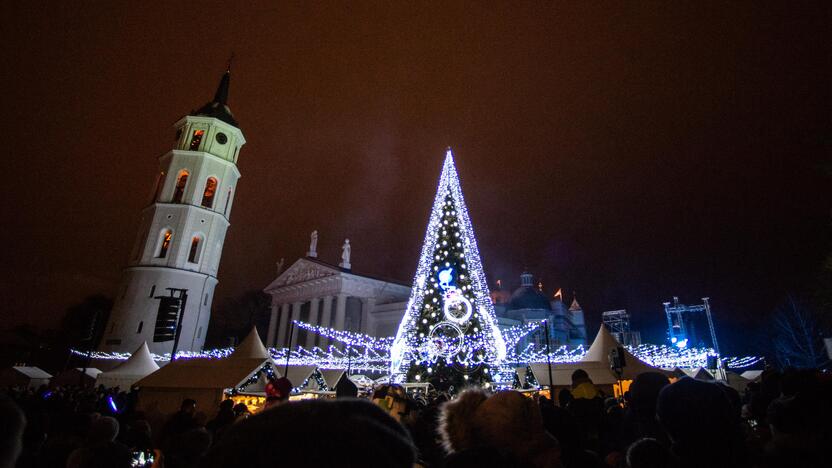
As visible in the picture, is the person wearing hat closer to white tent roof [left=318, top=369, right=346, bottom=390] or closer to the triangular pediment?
white tent roof [left=318, top=369, right=346, bottom=390]

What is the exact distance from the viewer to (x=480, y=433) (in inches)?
104

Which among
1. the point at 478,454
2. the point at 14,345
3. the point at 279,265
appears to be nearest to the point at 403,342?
the point at 478,454

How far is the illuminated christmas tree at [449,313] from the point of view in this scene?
18422 mm

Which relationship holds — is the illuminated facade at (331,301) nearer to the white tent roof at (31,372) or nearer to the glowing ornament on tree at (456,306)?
the white tent roof at (31,372)

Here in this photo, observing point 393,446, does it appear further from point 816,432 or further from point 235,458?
point 816,432

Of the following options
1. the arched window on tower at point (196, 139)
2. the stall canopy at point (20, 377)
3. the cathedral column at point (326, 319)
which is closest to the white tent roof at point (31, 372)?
the stall canopy at point (20, 377)

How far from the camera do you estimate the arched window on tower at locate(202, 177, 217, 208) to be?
4294 centimetres

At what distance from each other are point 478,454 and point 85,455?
3.37m

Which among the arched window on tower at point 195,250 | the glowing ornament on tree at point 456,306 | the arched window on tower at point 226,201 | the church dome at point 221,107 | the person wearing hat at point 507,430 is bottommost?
the person wearing hat at point 507,430

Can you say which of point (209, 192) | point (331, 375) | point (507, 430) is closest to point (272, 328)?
point (209, 192)

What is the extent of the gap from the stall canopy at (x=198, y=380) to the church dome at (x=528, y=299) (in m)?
Result: 61.1

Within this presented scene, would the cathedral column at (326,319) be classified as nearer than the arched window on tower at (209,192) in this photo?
No

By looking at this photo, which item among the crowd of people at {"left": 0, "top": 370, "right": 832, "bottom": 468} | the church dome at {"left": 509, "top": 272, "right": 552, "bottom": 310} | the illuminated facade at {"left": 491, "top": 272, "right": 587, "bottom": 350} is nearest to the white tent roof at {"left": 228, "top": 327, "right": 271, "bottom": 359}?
the crowd of people at {"left": 0, "top": 370, "right": 832, "bottom": 468}

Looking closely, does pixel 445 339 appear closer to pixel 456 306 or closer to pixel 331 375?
pixel 456 306
